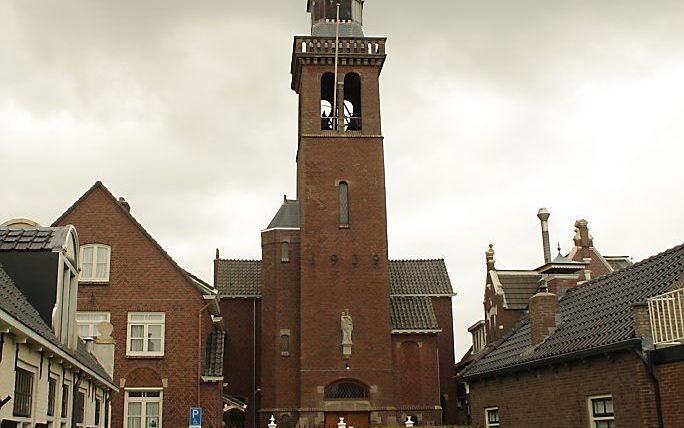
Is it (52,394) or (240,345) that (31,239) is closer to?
(52,394)

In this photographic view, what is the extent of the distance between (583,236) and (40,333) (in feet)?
Result: 111

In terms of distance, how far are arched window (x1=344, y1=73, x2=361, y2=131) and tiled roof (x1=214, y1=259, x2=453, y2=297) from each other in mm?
9893

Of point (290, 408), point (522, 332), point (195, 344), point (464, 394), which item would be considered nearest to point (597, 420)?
point (522, 332)

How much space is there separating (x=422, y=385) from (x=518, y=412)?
1943 cm

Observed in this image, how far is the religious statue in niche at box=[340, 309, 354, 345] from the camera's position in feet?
133

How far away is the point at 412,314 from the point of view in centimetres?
4397

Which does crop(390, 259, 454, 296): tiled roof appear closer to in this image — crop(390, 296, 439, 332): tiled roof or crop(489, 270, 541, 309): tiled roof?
crop(390, 296, 439, 332): tiled roof

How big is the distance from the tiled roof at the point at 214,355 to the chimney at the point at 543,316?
47.6 ft

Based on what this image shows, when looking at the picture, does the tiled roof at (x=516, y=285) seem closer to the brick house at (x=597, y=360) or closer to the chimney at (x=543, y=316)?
the brick house at (x=597, y=360)

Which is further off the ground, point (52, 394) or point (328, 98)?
point (328, 98)

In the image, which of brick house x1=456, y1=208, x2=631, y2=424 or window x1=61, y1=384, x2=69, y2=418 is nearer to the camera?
window x1=61, y1=384, x2=69, y2=418

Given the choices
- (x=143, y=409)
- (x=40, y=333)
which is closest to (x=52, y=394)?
(x=40, y=333)

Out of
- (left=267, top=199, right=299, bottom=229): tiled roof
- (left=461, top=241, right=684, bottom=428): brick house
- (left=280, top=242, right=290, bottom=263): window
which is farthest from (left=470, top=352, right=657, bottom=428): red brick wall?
(left=267, top=199, right=299, bottom=229): tiled roof

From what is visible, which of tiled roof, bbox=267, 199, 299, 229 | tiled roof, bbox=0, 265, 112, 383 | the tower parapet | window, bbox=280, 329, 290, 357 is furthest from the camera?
the tower parapet
